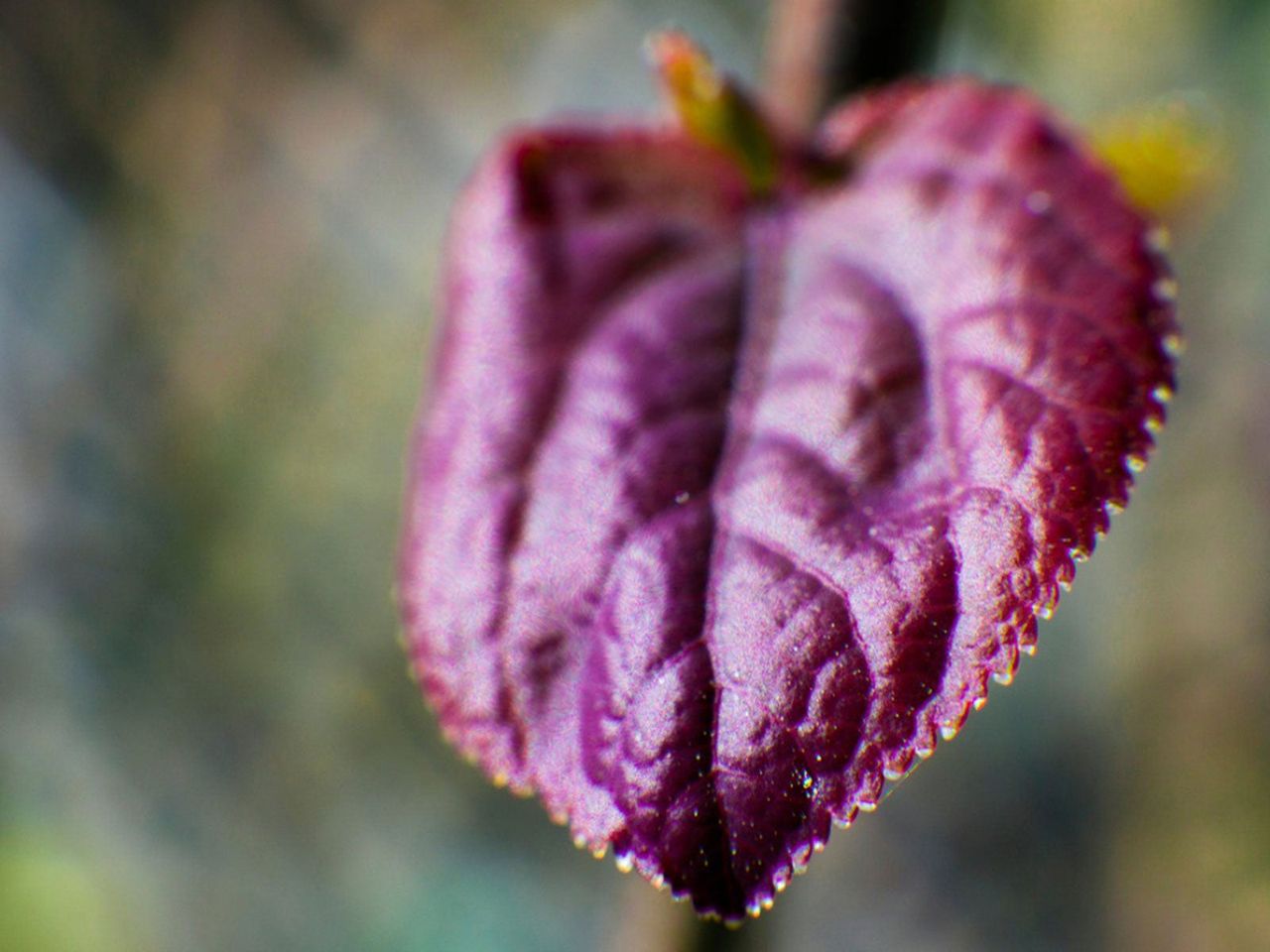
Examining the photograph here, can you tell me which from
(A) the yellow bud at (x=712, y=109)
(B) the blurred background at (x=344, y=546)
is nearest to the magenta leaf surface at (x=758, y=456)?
(A) the yellow bud at (x=712, y=109)

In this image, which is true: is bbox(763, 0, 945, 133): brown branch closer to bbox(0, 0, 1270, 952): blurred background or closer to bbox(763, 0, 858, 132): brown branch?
bbox(763, 0, 858, 132): brown branch

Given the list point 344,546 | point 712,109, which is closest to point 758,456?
point 712,109

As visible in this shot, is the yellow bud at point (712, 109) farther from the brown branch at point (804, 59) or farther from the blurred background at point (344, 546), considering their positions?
the blurred background at point (344, 546)

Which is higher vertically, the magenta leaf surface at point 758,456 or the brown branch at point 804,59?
the brown branch at point 804,59

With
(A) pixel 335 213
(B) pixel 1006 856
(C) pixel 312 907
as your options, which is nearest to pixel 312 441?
(A) pixel 335 213

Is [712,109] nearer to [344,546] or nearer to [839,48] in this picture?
[839,48]
